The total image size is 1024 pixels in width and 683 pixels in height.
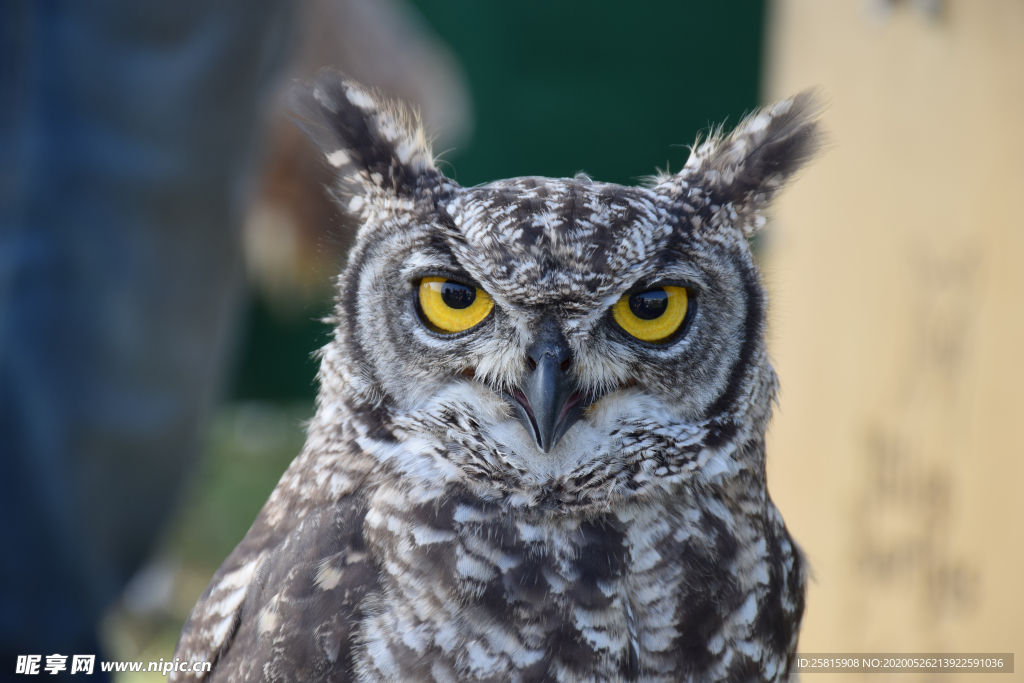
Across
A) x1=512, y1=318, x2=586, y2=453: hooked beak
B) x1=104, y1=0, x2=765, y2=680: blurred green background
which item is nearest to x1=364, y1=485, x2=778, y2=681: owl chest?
x1=512, y1=318, x2=586, y2=453: hooked beak

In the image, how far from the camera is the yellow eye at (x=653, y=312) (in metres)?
0.80

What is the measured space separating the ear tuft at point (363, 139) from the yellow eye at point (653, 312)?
0.78 feet

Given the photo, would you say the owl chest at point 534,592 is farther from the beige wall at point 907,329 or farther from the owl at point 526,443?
the beige wall at point 907,329

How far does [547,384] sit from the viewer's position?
0.78 meters

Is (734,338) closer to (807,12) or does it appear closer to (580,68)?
(807,12)

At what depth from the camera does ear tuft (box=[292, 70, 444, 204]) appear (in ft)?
2.77

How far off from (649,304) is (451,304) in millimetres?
205

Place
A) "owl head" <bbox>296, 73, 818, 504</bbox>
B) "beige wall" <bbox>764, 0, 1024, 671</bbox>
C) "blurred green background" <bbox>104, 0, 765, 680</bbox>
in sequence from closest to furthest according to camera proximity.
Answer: "owl head" <bbox>296, 73, 818, 504</bbox>, "beige wall" <bbox>764, 0, 1024, 671</bbox>, "blurred green background" <bbox>104, 0, 765, 680</bbox>

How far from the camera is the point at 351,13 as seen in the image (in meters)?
3.29

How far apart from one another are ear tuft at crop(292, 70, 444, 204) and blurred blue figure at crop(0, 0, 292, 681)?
1231 millimetres

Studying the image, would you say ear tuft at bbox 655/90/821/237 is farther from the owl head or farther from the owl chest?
the owl chest

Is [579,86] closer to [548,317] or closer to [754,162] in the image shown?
[754,162]

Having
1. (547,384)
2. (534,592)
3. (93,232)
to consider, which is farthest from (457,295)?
(93,232)

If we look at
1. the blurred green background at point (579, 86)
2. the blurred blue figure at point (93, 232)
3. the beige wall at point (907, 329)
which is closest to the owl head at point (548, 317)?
the beige wall at point (907, 329)
